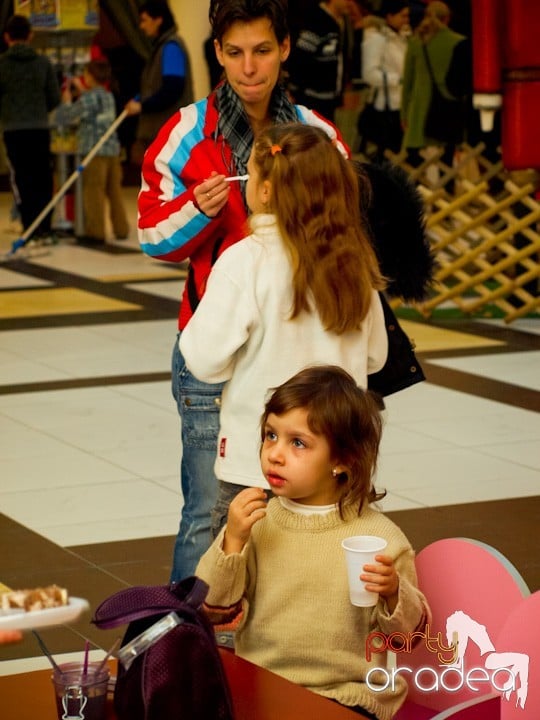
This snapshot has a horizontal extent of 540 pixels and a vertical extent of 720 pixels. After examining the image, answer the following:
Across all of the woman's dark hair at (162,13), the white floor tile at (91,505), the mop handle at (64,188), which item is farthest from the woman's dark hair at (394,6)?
the white floor tile at (91,505)

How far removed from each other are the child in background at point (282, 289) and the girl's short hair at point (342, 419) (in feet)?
1.33

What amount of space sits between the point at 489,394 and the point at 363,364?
415cm

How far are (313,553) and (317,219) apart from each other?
2.48 feet

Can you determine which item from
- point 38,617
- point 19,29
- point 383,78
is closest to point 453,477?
point 38,617

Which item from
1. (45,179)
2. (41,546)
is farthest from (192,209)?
(45,179)

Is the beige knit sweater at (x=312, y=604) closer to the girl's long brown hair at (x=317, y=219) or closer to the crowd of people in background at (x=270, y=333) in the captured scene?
the crowd of people in background at (x=270, y=333)

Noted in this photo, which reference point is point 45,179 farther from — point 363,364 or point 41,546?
point 363,364

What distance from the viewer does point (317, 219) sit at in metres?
3.08

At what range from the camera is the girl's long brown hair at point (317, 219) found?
305cm

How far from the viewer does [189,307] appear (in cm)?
349

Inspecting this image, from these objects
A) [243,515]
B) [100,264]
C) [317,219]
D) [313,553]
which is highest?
[317,219]

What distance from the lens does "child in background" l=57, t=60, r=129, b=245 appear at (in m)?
13.1

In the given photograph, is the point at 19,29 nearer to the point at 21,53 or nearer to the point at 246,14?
the point at 21,53

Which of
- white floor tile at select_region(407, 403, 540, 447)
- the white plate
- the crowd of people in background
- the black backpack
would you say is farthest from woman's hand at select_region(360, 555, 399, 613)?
white floor tile at select_region(407, 403, 540, 447)
